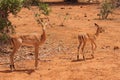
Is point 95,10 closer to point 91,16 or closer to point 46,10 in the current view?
point 91,16

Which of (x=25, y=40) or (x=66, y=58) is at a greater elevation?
(x=25, y=40)

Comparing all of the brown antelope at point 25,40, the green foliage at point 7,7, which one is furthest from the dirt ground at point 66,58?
the green foliage at point 7,7

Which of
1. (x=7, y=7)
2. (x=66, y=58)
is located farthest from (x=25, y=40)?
(x=7, y=7)

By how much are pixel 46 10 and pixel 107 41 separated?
132 inches

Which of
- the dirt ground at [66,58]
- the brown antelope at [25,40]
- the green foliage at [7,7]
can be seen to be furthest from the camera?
the green foliage at [7,7]

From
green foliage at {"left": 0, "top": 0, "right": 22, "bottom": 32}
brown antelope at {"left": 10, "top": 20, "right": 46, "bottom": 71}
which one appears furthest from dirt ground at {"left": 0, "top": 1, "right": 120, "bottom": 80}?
green foliage at {"left": 0, "top": 0, "right": 22, "bottom": 32}

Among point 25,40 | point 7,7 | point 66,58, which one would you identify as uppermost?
point 7,7

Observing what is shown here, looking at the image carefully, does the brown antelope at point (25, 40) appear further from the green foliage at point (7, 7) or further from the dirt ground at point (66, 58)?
the green foliage at point (7, 7)

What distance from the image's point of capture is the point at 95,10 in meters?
28.8

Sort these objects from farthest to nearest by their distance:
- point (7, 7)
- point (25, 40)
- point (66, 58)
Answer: point (7, 7) → point (66, 58) → point (25, 40)

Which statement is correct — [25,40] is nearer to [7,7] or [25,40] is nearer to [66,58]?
[66,58]

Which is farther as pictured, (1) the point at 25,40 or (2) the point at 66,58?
(2) the point at 66,58

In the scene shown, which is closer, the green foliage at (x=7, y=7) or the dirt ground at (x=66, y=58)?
the dirt ground at (x=66, y=58)

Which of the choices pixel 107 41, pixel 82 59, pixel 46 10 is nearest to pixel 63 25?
pixel 107 41
